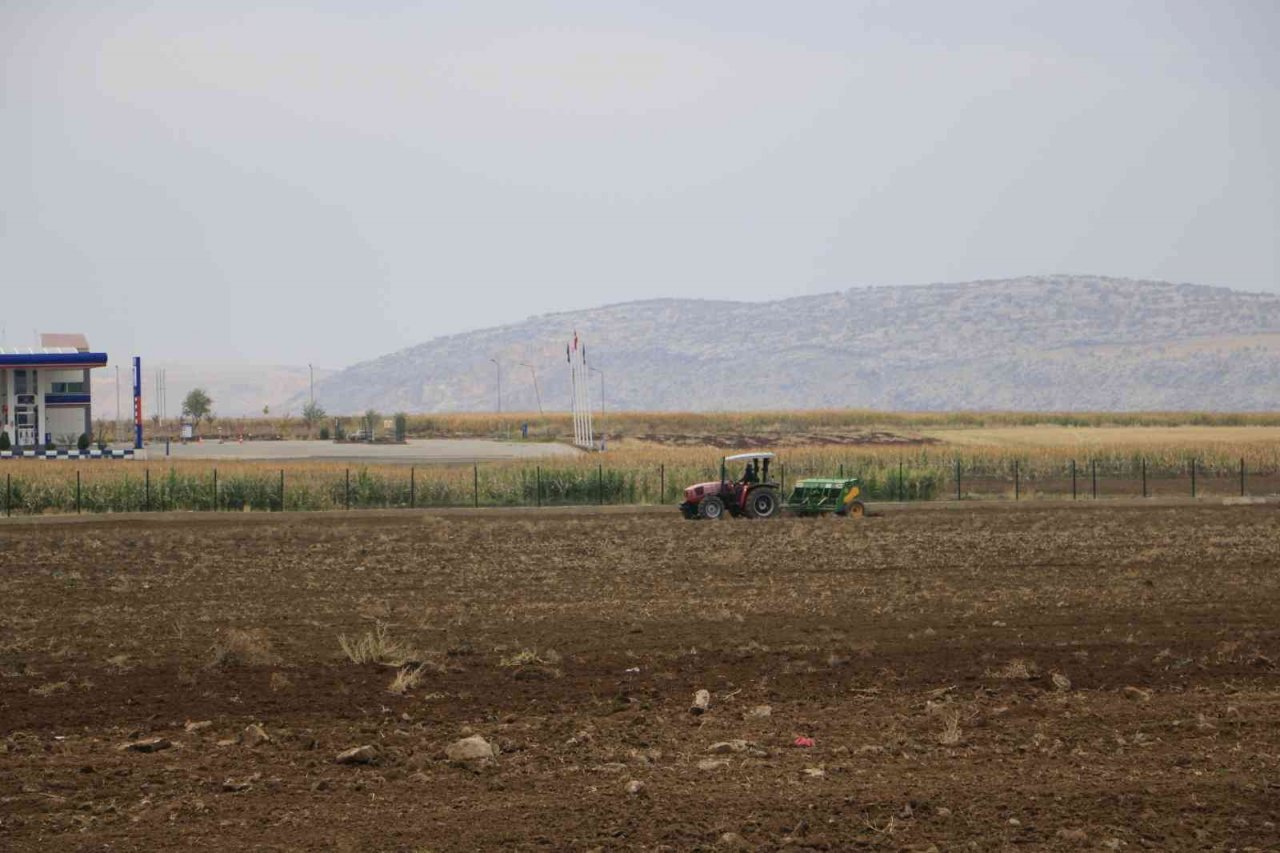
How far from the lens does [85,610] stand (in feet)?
82.0

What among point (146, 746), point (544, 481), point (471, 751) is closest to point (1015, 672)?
point (471, 751)

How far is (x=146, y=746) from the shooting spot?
1532 centimetres

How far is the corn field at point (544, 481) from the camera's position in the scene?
181 ft

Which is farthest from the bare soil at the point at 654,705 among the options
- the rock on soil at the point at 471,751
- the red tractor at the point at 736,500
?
the red tractor at the point at 736,500

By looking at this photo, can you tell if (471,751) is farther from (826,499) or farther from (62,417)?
(62,417)

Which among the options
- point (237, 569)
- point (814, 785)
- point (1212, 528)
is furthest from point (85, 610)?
point (1212, 528)

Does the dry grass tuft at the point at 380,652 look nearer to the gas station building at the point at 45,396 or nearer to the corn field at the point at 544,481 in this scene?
the corn field at the point at 544,481

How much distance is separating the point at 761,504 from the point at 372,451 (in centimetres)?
5526

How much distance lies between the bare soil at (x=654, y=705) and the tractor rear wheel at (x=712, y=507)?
12.4m

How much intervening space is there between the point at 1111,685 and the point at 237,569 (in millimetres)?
19270

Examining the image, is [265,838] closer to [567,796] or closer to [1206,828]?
[567,796]

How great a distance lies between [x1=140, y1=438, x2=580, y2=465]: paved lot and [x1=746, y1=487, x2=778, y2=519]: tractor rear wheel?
3657cm

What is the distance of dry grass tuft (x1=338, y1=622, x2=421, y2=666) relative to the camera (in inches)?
760

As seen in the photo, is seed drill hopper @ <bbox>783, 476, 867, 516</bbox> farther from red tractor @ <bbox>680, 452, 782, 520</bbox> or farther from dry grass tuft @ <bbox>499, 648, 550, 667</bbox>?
dry grass tuft @ <bbox>499, 648, 550, 667</bbox>
